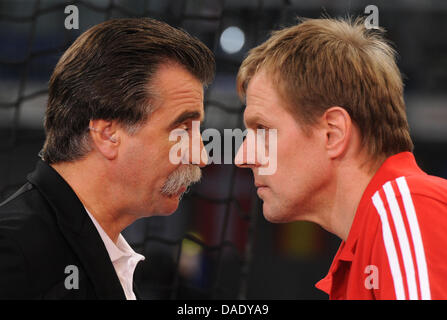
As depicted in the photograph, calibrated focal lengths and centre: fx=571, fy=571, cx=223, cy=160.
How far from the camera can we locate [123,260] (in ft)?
4.42

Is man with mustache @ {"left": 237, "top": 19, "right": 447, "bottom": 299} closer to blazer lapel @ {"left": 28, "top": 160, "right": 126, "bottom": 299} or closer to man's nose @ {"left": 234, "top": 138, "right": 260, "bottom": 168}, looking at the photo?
man's nose @ {"left": 234, "top": 138, "right": 260, "bottom": 168}

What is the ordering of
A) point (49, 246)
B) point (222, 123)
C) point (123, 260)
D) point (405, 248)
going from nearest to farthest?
point (405, 248)
point (49, 246)
point (123, 260)
point (222, 123)

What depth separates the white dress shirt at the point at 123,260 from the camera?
50.5 inches

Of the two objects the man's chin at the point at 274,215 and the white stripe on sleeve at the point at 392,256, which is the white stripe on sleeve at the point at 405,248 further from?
the man's chin at the point at 274,215

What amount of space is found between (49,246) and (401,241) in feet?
2.11

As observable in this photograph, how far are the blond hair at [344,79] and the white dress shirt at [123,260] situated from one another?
50 cm

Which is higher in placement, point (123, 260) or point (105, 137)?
point (105, 137)

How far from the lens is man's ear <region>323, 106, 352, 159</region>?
1.17 meters

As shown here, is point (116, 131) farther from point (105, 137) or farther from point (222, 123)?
point (222, 123)

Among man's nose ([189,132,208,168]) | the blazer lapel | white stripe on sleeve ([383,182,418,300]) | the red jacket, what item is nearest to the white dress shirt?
the blazer lapel

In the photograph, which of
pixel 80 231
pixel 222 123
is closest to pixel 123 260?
pixel 80 231

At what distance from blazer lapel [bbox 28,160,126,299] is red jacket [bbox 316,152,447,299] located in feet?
1.53

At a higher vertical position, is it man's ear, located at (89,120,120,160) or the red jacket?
man's ear, located at (89,120,120,160)

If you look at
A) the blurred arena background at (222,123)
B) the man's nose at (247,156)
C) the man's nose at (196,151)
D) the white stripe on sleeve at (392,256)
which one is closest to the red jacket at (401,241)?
the white stripe on sleeve at (392,256)
